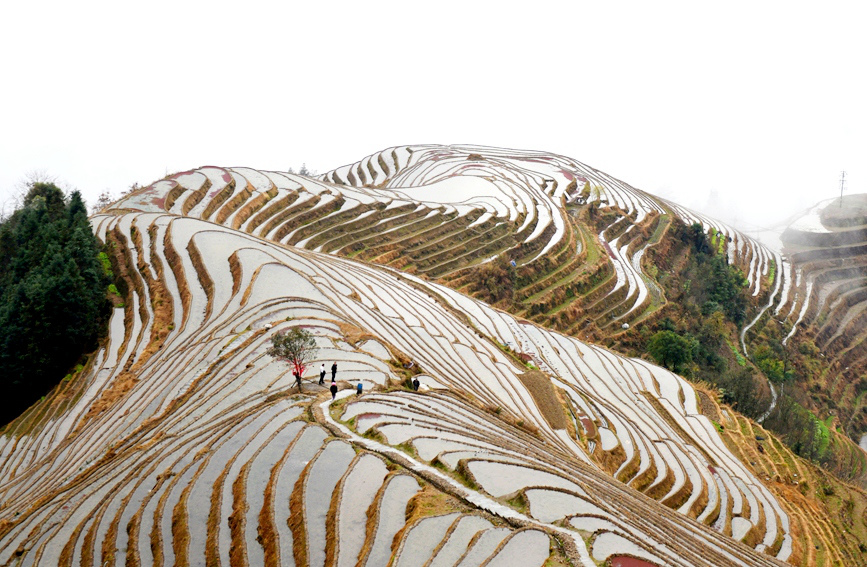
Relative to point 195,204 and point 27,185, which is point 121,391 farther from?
point 27,185

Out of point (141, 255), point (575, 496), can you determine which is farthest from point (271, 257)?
point (575, 496)

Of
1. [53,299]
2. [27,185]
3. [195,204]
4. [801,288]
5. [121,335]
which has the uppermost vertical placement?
[27,185]

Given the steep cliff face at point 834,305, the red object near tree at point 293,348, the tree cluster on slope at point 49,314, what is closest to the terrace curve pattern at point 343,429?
the red object near tree at point 293,348

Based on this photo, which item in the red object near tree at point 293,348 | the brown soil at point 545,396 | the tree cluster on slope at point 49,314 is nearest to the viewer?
the red object near tree at point 293,348

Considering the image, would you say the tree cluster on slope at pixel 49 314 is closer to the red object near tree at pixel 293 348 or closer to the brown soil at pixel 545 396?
the red object near tree at pixel 293 348

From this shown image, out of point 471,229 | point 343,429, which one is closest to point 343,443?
point 343,429

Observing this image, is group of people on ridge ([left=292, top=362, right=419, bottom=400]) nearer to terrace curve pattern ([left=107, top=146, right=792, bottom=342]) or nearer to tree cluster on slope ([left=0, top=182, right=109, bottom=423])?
tree cluster on slope ([left=0, top=182, right=109, bottom=423])
